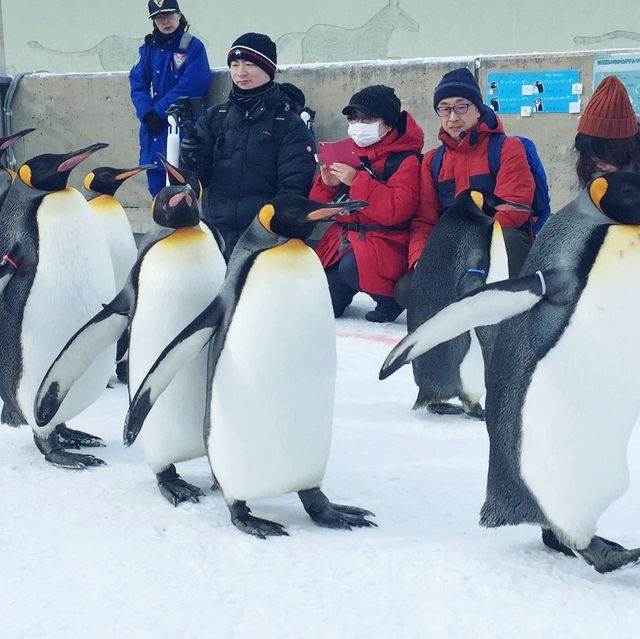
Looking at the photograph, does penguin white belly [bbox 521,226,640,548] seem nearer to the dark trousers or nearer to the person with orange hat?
the person with orange hat

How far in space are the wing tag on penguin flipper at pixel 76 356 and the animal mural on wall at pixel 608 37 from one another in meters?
5.53

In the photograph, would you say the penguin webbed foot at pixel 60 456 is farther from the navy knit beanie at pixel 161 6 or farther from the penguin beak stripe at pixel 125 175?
the navy knit beanie at pixel 161 6

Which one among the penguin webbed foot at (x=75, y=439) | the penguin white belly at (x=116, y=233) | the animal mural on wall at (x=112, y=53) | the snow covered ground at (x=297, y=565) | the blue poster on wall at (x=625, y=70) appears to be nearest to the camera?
the snow covered ground at (x=297, y=565)

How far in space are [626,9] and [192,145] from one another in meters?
3.84

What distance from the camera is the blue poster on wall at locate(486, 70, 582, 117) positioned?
4.50m

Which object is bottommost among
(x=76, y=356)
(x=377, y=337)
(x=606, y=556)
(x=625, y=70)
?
(x=377, y=337)

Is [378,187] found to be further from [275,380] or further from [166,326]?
[275,380]

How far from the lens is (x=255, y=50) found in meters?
4.04

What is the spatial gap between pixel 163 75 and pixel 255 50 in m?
1.17

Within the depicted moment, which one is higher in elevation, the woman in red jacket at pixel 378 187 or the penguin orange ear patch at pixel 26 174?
the penguin orange ear patch at pixel 26 174

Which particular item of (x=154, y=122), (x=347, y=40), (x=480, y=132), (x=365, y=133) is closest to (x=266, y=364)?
(x=480, y=132)

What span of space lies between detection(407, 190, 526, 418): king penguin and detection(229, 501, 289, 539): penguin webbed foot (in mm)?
977

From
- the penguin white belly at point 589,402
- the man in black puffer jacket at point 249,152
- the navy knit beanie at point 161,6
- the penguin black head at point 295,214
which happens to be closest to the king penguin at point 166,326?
the penguin black head at point 295,214

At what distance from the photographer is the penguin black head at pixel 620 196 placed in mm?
1569
